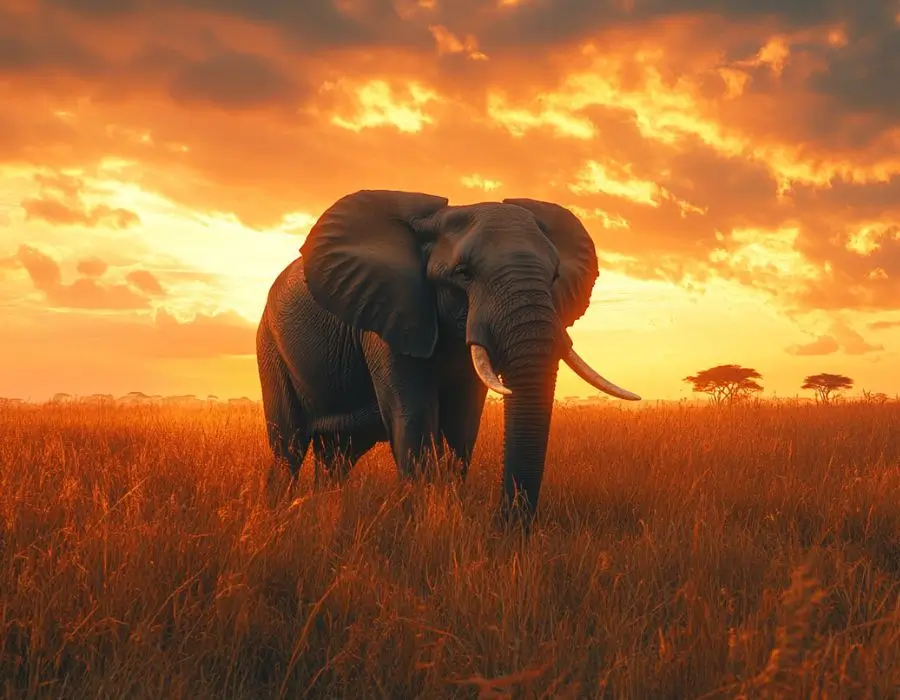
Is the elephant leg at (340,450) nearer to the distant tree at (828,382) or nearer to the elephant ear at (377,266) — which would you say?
the elephant ear at (377,266)

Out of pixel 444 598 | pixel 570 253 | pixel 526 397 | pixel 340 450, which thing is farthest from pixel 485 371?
pixel 340 450

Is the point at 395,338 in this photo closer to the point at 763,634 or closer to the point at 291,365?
the point at 291,365

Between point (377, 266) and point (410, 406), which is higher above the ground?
point (377, 266)

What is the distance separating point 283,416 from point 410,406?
2.48m

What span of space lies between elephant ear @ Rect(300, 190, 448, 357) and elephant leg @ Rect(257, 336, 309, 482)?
5.93ft

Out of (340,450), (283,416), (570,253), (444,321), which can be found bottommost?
(340,450)

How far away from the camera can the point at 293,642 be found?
325 cm

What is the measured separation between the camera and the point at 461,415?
6219 mm

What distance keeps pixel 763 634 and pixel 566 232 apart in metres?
3.72

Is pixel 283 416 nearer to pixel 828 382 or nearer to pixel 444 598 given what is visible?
pixel 444 598

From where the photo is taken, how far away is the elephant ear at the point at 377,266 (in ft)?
18.5

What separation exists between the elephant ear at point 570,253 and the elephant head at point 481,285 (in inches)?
0.4

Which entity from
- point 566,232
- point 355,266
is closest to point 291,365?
point 355,266

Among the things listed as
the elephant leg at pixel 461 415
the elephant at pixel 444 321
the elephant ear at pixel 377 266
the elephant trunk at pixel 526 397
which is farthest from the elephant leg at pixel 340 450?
the elephant trunk at pixel 526 397
